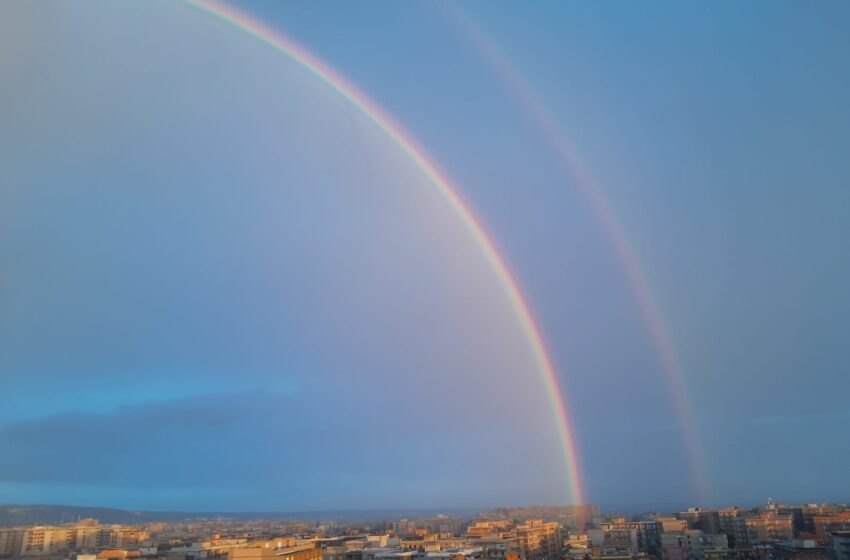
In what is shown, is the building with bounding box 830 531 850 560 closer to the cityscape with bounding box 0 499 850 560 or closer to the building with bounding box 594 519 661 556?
the cityscape with bounding box 0 499 850 560

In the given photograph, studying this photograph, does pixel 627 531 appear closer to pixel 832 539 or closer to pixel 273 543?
pixel 832 539

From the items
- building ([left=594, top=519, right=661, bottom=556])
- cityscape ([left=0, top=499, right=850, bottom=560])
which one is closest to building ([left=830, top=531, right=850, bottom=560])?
cityscape ([left=0, top=499, right=850, bottom=560])

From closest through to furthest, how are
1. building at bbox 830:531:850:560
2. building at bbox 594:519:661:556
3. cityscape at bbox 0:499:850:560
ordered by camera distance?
1. building at bbox 830:531:850:560
2. cityscape at bbox 0:499:850:560
3. building at bbox 594:519:661:556

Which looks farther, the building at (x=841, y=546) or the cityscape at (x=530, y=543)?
the cityscape at (x=530, y=543)

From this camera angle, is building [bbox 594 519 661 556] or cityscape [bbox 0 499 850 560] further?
building [bbox 594 519 661 556]

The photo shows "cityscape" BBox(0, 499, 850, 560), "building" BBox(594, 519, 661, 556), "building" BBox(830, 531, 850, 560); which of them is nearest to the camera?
"building" BBox(830, 531, 850, 560)

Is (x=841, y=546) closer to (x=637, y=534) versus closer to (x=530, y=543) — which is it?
(x=530, y=543)

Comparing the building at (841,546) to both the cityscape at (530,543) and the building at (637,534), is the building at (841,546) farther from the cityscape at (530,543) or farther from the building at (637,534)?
the building at (637,534)

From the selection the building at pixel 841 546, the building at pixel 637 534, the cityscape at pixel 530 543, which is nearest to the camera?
the building at pixel 841 546

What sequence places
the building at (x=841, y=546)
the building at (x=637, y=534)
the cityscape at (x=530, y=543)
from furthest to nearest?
the building at (x=637, y=534), the cityscape at (x=530, y=543), the building at (x=841, y=546)

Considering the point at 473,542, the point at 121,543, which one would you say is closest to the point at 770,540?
the point at 473,542

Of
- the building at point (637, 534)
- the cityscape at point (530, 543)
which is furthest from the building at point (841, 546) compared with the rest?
the building at point (637, 534)

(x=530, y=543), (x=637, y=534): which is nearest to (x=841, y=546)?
(x=530, y=543)

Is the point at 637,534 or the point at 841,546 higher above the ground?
the point at 841,546
